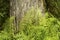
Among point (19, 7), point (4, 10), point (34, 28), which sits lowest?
point (34, 28)

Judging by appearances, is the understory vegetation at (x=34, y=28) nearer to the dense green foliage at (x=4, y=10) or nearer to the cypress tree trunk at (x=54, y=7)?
the dense green foliage at (x=4, y=10)

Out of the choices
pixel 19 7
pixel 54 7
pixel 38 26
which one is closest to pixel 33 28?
pixel 38 26

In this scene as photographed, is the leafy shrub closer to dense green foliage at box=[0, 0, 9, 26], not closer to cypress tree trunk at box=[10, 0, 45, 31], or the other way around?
cypress tree trunk at box=[10, 0, 45, 31]

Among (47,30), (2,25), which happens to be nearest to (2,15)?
(2,25)

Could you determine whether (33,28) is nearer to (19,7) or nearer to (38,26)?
(38,26)

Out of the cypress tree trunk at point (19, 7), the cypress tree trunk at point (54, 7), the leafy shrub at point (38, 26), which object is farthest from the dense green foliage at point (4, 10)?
the cypress tree trunk at point (54, 7)

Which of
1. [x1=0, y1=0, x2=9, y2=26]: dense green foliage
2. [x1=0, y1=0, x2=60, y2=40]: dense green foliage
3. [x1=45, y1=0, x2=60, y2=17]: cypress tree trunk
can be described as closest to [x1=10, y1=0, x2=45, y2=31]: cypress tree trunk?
[x1=0, y1=0, x2=60, y2=40]: dense green foliage

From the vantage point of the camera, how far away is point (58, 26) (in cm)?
476

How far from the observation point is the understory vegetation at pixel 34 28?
4.39m

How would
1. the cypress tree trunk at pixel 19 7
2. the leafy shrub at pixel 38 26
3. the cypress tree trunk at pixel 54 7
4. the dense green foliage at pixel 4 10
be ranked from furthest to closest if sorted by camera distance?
the cypress tree trunk at pixel 54 7
the dense green foliage at pixel 4 10
the cypress tree trunk at pixel 19 7
the leafy shrub at pixel 38 26

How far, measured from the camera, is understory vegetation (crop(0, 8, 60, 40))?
439cm

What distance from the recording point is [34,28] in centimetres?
459

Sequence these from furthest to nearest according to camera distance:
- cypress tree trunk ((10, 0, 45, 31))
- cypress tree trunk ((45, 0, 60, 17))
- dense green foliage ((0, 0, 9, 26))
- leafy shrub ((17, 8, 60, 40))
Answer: cypress tree trunk ((45, 0, 60, 17)) < dense green foliage ((0, 0, 9, 26)) < cypress tree trunk ((10, 0, 45, 31)) < leafy shrub ((17, 8, 60, 40))

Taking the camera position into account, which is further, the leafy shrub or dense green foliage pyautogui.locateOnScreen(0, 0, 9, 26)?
dense green foliage pyautogui.locateOnScreen(0, 0, 9, 26)
